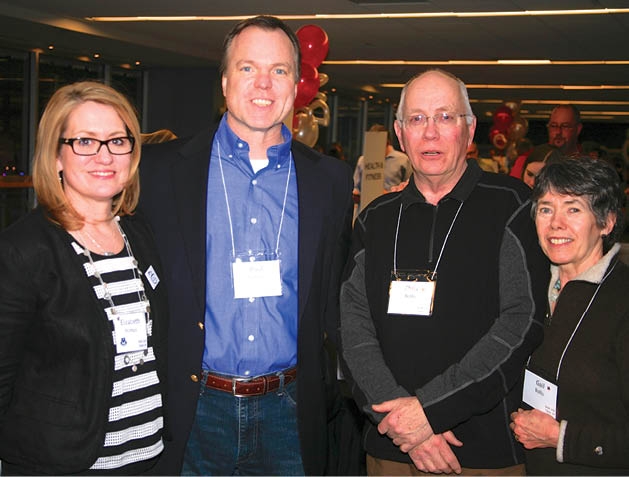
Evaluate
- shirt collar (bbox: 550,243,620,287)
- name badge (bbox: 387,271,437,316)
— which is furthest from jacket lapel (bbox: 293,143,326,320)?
shirt collar (bbox: 550,243,620,287)

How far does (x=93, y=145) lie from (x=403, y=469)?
4.21 ft

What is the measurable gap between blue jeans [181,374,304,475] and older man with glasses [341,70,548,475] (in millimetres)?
230

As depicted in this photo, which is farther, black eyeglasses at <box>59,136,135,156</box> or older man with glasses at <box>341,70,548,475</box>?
older man with glasses at <box>341,70,548,475</box>

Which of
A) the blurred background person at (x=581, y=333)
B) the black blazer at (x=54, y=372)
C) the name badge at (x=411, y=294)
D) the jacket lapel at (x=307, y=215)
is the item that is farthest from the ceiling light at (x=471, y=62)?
the black blazer at (x=54, y=372)

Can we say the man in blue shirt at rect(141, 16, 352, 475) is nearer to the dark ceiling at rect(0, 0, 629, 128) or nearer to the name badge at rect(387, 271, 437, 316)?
the name badge at rect(387, 271, 437, 316)

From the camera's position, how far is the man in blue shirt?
6.75ft

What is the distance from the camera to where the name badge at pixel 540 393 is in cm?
188

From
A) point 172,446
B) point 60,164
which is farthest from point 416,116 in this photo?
point 172,446

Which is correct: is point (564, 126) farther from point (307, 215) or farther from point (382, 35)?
point (382, 35)

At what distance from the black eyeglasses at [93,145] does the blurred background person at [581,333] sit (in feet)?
3.90

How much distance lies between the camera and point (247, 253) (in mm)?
2113

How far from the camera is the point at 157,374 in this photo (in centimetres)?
187

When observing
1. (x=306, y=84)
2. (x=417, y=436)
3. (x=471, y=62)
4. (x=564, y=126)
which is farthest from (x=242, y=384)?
(x=471, y=62)

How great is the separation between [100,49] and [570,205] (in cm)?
1211
